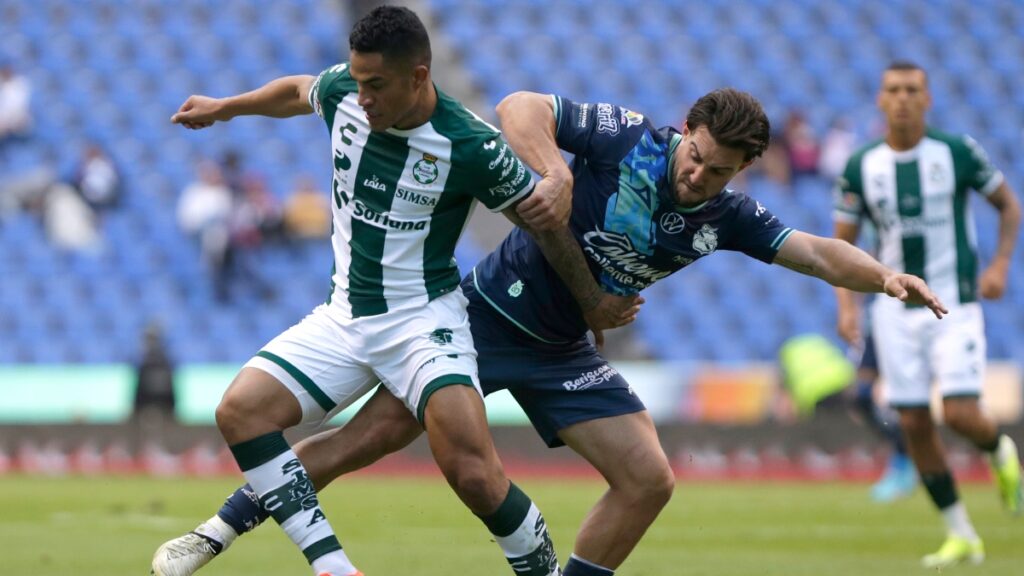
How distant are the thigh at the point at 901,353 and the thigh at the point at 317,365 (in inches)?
170

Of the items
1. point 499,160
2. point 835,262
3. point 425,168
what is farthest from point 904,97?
point 425,168

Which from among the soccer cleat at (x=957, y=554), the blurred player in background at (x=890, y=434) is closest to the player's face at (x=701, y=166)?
the soccer cleat at (x=957, y=554)

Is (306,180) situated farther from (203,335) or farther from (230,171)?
(203,335)

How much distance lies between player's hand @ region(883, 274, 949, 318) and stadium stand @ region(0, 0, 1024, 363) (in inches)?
526

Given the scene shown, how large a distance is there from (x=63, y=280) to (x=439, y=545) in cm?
1153

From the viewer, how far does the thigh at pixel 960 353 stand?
9477 millimetres

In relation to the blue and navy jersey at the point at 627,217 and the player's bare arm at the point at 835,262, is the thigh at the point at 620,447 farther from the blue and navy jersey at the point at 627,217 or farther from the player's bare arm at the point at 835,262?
the player's bare arm at the point at 835,262

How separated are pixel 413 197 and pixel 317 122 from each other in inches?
643

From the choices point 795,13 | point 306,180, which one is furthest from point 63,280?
point 795,13

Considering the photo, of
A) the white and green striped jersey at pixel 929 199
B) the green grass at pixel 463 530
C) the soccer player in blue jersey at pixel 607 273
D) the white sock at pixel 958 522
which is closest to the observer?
the soccer player in blue jersey at pixel 607 273

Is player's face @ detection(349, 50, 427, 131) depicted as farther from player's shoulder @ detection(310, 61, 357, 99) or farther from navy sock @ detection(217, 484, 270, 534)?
navy sock @ detection(217, 484, 270, 534)

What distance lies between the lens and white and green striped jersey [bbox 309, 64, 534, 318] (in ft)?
20.0

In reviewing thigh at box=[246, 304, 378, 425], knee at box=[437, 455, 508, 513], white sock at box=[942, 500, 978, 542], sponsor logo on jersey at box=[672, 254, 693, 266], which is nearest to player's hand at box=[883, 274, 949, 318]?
sponsor logo on jersey at box=[672, 254, 693, 266]

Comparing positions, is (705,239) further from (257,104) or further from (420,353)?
(257,104)
